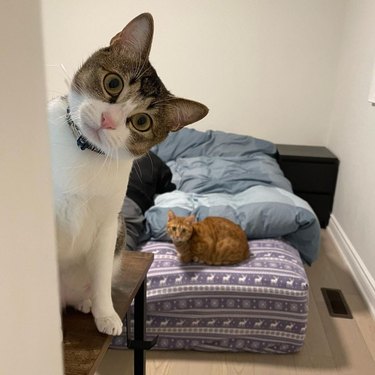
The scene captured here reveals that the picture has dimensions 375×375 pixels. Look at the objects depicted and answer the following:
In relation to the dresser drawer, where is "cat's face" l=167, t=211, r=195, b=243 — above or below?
above

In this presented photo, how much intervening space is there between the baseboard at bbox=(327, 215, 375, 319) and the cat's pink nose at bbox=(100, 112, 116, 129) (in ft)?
5.96

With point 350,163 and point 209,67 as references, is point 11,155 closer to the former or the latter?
point 350,163

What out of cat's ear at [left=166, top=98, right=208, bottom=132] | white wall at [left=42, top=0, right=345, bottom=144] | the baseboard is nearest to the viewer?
cat's ear at [left=166, top=98, right=208, bottom=132]

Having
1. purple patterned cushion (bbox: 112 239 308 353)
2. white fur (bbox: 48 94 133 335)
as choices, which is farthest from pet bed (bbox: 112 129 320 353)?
white fur (bbox: 48 94 133 335)

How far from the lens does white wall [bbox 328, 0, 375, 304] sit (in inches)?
91.1

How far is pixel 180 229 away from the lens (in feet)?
5.58

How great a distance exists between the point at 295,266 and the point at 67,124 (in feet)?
4.24

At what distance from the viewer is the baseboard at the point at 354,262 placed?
6.82 ft

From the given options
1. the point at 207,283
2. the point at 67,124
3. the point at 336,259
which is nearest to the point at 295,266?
the point at 207,283

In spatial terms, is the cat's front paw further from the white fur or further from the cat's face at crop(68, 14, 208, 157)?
the cat's face at crop(68, 14, 208, 157)

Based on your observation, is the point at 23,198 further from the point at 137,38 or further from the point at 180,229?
the point at 180,229

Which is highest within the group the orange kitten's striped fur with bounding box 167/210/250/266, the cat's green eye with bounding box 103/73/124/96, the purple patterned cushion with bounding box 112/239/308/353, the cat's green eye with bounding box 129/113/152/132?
the cat's green eye with bounding box 103/73/124/96

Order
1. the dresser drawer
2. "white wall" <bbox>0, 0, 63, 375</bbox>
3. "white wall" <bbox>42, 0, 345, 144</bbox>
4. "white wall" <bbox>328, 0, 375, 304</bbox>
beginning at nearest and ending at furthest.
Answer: "white wall" <bbox>0, 0, 63, 375</bbox> → "white wall" <bbox>328, 0, 375, 304</bbox> → the dresser drawer → "white wall" <bbox>42, 0, 345, 144</bbox>

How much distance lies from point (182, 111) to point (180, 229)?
930 mm
